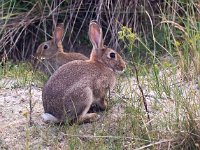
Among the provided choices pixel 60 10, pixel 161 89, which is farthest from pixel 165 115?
pixel 60 10

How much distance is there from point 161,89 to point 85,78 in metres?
0.62

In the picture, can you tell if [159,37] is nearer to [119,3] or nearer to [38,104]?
[119,3]

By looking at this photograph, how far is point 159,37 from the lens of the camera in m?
7.68

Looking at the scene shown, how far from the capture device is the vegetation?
4.33m

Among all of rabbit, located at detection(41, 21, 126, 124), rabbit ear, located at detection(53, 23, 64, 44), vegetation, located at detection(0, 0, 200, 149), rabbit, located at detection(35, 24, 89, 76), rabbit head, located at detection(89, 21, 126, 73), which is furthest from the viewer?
rabbit ear, located at detection(53, 23, 64, 44)

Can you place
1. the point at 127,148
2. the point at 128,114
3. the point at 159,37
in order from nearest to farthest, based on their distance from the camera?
1. the point at 127,148
2. the point at 128,114
3. the point at 159,37

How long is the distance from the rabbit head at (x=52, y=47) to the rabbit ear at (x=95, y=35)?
177 centimetres

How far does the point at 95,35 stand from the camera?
579 cm

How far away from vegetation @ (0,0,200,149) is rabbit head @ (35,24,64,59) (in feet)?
0.99

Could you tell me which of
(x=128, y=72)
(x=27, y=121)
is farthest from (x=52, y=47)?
(x=27, y=121)

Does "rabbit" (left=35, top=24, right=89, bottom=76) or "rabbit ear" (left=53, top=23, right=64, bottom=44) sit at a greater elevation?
"rabbit ear" (left=53, top=23, right=64, bottom=44)

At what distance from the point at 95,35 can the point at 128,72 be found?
21.1 inches

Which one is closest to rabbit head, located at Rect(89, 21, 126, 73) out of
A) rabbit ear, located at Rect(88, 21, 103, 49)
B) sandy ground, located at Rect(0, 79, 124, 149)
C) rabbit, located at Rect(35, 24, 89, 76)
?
rabbit ear, located at Rect(88, 21, 103, 49)

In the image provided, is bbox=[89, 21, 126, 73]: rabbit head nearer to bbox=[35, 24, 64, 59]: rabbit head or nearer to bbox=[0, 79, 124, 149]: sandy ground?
bbox=[0, 79, 124, 149]: sandy ground
